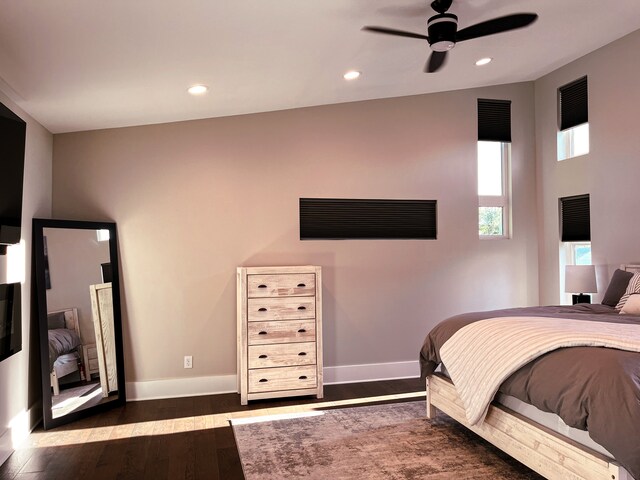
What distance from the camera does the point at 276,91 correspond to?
13.3ft

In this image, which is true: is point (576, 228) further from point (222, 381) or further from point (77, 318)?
point (77, 318)

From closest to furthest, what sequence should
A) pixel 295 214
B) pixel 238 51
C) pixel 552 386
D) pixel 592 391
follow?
1. pixel 592 391
2. pixel 552 386
3. pixel 238 51
4. pixel 295 214

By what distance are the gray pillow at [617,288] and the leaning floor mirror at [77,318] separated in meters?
4.04

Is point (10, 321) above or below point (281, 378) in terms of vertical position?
above

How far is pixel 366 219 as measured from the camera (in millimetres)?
4934

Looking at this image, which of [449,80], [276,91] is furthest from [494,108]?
[276,91]

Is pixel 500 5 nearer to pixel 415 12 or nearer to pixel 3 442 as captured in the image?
pixel 415 12

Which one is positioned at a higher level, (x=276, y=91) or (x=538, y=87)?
(x=538, y=87)

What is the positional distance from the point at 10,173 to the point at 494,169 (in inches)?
177

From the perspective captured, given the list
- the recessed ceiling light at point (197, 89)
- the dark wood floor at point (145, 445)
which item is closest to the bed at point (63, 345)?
the dark wood floor at point (145, 445)

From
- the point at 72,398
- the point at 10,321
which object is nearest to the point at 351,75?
the point at 10,321

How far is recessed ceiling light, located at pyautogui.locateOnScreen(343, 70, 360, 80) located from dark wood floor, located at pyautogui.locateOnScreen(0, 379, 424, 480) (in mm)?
2690

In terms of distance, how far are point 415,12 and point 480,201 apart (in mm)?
2704

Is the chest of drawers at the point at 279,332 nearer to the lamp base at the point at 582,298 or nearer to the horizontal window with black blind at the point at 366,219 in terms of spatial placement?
the horizontal window with black blind at the point at 366,219
